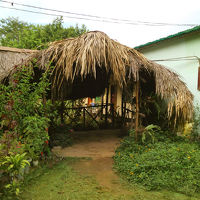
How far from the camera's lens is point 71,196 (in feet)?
9.71

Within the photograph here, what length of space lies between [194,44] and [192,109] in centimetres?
191

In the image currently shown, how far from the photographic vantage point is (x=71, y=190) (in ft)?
10.3

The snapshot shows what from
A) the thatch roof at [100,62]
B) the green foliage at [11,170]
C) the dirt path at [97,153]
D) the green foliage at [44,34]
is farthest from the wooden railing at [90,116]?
the green foliage at [44,34]

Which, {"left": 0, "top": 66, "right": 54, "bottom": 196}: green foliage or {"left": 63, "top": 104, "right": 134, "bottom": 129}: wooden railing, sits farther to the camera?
{"left": 63, "top": 104, "right": 134, "bottom": 129}: wooden railing

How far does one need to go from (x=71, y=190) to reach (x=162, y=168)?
1719 millimetres

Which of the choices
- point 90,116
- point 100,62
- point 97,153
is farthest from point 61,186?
point 90,116

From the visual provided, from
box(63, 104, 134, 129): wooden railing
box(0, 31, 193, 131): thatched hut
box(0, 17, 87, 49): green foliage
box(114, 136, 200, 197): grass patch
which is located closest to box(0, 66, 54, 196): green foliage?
box(0, 31, 193, 131): thatched hut

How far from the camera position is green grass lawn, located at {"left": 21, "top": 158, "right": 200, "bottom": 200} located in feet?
9.63

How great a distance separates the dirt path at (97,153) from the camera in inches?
143

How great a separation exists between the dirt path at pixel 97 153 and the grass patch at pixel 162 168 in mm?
281

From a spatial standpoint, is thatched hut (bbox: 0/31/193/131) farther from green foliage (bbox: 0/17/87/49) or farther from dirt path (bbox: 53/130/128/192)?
green foliage (bbox: 0/17/87/49)

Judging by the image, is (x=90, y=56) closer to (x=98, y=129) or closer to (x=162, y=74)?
(x=162, y=74)

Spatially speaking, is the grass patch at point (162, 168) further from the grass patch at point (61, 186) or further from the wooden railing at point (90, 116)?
the wooden railing at point (90, 116)

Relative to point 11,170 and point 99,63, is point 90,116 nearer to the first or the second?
point 99,63
